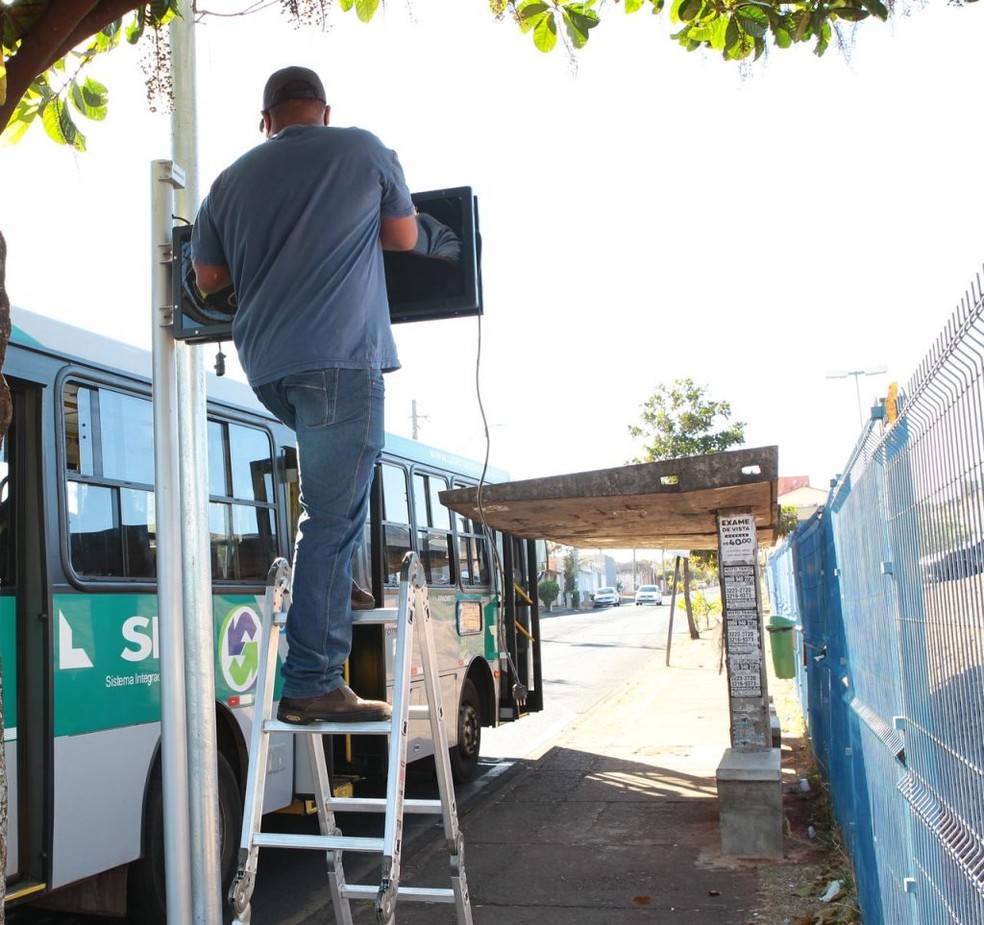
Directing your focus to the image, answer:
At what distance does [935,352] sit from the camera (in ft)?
9.12

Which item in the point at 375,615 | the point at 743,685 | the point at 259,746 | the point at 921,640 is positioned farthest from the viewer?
the point at 743,685

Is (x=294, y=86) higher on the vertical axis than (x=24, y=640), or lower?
higher

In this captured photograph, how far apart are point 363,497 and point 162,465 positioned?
679 mm

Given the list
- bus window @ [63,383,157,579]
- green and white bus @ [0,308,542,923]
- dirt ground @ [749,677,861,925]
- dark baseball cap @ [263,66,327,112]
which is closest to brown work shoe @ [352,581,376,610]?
green and white bus @ [0,308,542,923]

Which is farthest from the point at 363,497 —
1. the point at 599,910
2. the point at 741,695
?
the point at 741,695

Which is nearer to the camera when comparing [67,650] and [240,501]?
[67,650]

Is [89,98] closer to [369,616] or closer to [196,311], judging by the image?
[196,311]

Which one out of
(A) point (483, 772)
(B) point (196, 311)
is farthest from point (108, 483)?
(A) point (483, 772)

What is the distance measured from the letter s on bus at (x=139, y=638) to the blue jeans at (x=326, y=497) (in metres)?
2.55

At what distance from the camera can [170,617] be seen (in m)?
3.54

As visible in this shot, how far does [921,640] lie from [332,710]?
181cm

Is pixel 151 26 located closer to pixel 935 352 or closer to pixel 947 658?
pixel 935 352

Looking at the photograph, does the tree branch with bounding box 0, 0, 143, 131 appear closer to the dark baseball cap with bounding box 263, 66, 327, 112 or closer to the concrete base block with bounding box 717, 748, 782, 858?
the dark baseball cap with bounding box 263, 66, 327, 112

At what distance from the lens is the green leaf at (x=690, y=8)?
4117 mm
